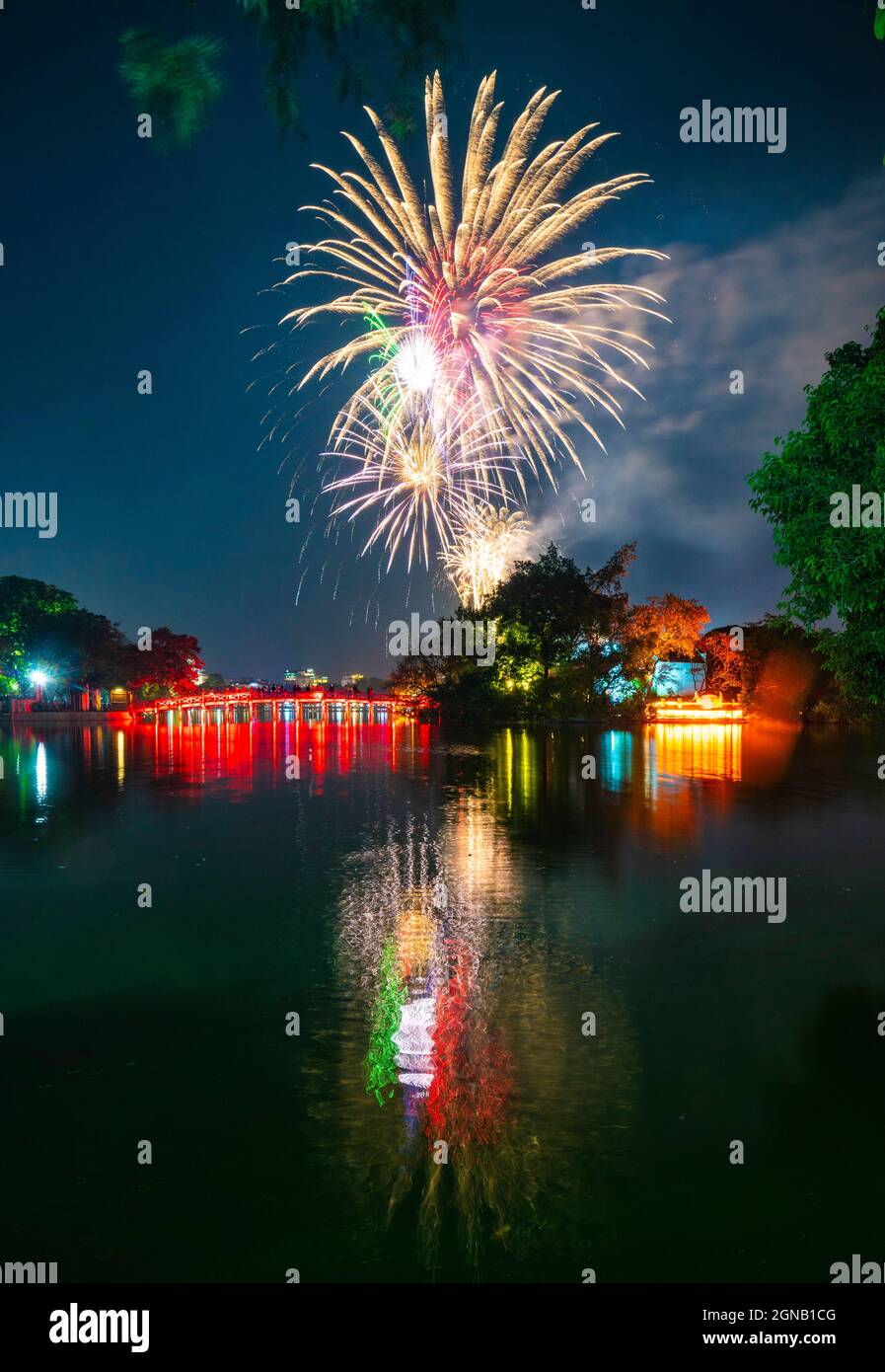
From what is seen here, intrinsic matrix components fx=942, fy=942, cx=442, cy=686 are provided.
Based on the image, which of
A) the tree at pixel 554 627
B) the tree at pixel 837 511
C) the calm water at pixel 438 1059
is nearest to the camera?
the calm water at pixel 438 1059

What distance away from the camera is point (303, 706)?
355ft

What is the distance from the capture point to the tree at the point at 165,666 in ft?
324

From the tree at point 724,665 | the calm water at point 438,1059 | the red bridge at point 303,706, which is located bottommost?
the calm water at point 438,1059

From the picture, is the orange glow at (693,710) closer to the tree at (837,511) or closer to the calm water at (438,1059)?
the calm water at (438,1059)

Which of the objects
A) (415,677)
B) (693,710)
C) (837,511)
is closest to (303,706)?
(415,677)

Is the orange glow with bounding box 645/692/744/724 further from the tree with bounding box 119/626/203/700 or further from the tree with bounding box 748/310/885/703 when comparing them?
the tree with bounding box 119/626/203/700

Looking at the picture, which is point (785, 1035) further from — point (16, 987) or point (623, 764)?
point (623, 764)

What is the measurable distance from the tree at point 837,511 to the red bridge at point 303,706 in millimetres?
51211

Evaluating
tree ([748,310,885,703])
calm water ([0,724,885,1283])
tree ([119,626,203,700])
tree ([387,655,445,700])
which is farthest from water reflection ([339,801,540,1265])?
tree ([119,626,203,700])

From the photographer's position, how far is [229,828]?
53.6ft

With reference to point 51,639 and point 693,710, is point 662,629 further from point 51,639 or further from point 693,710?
point 51,639

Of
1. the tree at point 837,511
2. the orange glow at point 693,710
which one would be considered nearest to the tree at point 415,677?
the orange glow at point 693,710
